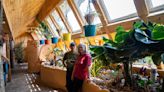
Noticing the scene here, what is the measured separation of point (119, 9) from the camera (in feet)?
17.4

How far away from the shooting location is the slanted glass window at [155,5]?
399cm

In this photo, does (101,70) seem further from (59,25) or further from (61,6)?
(59,25)

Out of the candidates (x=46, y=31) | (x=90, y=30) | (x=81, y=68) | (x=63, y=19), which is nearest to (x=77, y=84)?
(x=81, y=68)

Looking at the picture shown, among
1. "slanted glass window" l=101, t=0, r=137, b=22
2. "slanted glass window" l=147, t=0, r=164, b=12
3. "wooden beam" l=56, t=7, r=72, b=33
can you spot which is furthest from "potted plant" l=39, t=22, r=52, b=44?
"slanted glass window" l=147, t=0, r=164, b=12

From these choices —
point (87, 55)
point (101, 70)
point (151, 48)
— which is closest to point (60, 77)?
point (101, 70)

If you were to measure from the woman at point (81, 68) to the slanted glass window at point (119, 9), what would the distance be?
1219 mm

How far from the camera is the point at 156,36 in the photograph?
8.59ft

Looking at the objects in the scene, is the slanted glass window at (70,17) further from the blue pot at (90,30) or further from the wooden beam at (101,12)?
the blue pot at (90,30)

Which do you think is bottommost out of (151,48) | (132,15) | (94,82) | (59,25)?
(94,82)

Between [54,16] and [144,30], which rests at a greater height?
[54,16]

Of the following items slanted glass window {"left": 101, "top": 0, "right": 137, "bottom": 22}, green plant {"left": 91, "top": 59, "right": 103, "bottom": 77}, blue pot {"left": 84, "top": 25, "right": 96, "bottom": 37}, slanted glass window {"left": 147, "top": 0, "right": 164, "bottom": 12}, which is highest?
slanted glass window {"left": 101, "top": 0, "right": 137, "bottom": 22}

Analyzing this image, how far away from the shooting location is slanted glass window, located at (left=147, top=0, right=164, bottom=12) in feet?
13.1

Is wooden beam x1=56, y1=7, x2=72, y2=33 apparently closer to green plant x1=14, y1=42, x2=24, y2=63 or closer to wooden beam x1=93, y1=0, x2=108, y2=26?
wooden beam x1=93, y1=0, x2=108, y2=26

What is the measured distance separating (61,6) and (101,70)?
376 centimetres
